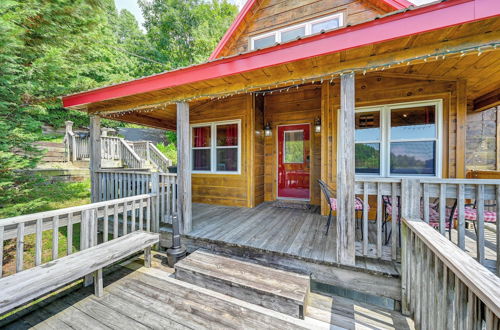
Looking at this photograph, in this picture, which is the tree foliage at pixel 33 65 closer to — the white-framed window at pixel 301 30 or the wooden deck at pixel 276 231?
the wooden deck at pixel 276 231

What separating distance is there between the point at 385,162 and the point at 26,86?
6930 millimetres

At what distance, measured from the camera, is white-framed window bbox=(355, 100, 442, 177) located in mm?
3475

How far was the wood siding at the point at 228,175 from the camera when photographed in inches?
194

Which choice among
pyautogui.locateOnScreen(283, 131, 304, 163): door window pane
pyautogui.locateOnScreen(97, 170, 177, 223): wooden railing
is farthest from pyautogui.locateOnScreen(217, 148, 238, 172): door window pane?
pyautogui.locateOnScreen(97, 170, 177, 223): wooden railing

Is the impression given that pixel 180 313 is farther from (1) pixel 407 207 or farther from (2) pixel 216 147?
(2) pixel 216 147

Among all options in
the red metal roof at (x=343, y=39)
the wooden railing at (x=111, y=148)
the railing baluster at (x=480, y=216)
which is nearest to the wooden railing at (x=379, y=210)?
the railing baluster at (x=480, y=216)

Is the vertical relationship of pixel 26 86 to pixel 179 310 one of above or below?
above

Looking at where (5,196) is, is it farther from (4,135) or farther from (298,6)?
(298,6)

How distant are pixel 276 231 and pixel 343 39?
273 centimetres

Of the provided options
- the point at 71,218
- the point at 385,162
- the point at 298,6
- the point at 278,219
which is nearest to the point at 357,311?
the point at 278,219

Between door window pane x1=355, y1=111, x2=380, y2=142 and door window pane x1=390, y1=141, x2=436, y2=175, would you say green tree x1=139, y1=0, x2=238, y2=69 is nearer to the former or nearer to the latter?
door window pane x1=355, y1=111, x2=380, y2=142

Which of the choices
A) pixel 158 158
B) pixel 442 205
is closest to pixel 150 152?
pixel 158 158

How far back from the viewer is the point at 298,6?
4684mm

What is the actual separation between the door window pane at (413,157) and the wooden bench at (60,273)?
4336mm
